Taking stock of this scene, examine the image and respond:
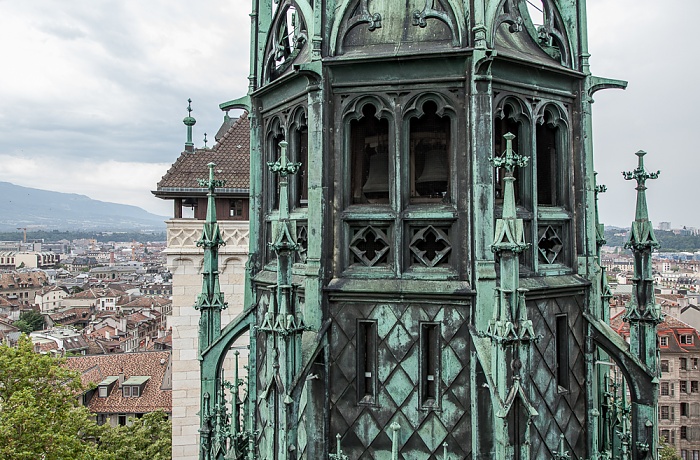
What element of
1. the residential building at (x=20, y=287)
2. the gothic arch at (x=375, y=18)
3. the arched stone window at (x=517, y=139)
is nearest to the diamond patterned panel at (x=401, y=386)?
the arched stone window at (x=517, y=139)

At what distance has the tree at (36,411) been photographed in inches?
985

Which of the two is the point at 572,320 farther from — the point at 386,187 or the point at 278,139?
the point at 278,139

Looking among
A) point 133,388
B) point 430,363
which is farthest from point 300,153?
point 133,388

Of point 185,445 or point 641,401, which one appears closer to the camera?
point 641,401

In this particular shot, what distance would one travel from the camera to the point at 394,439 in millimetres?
8391

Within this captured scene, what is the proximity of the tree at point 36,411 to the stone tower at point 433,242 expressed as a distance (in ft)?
61.5

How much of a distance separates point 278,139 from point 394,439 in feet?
16.2

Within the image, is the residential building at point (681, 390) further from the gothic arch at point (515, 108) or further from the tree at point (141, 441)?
the gothic arch at point (515, 108)

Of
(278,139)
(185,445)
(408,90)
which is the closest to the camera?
(408,90)

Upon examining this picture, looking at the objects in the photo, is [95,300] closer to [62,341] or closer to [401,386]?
[62,341]

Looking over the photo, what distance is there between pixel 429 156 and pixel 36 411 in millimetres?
22401

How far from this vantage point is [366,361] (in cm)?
906

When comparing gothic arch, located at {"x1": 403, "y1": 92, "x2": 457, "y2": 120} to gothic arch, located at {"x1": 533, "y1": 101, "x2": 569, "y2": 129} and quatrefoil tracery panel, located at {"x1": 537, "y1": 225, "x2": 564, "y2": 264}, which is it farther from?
quatrefoil tracery panel, located at {"x1": 537, "y1": 225, "x2": 564, "y2": 264}

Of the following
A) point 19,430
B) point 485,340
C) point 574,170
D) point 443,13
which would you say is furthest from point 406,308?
point 19,430
